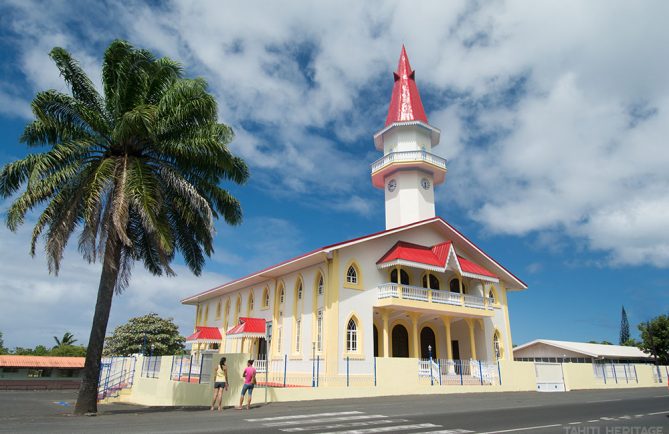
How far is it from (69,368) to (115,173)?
106 ft

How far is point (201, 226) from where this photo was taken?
16.0 meters

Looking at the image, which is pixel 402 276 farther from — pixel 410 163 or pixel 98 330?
pixel 98 330

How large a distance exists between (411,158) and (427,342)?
36.3ft

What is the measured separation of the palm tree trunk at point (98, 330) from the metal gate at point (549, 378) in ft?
65.4

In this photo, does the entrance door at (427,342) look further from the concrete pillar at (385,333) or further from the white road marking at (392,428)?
the white road marking at (392,428)

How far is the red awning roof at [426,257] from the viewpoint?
72.3ft

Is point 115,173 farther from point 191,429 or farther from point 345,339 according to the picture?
point 345,339

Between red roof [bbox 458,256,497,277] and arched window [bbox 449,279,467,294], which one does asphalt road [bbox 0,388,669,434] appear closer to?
red roof [bbox 458,256,497,277]

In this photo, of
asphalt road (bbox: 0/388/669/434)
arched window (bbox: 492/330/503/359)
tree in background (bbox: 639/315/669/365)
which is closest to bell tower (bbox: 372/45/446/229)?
arched window (bbox: 492/330/503/359)

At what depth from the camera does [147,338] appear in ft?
152

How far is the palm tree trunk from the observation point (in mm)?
13180

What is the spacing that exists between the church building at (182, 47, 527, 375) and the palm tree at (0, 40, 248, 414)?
736cm

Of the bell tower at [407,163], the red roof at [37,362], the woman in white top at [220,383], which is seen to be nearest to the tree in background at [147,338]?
the red roof at [37,362]

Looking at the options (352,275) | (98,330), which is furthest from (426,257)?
(98,330)
